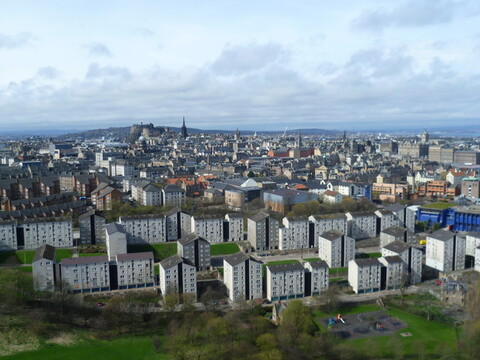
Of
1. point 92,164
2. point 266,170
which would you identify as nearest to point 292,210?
point 266,170

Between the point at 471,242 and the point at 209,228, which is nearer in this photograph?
the point at 471,242

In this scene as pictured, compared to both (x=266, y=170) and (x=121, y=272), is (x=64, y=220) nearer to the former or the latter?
(x=121, y=272)

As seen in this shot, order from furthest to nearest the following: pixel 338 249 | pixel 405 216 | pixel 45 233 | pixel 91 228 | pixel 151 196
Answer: pixel 151 196 → pixel 405 216 → pixel 91 228 → pixel 45 233 → pixel 338 249

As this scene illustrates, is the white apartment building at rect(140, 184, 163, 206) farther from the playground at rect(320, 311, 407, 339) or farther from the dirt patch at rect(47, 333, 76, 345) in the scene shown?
the playground at rect(320, 311, 407, 339)

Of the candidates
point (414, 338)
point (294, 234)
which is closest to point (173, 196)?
point (294, 234)

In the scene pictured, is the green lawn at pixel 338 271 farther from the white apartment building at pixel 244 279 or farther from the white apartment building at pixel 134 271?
the white apartment building at pixel 134 271

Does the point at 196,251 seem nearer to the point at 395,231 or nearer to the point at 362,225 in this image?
the point at 362,225
